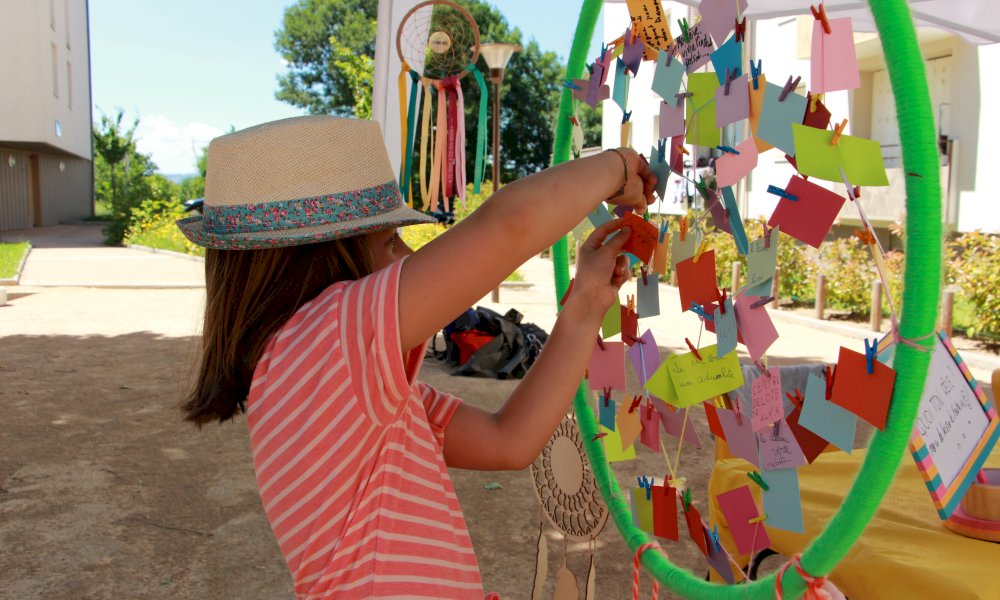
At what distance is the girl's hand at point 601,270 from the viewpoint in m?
1.35

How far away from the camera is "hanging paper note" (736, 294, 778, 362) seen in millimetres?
1139

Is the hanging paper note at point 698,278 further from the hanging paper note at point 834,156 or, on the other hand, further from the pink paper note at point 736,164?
the hanging paper note at point 834,156

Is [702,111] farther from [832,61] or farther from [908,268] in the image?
[908,268]

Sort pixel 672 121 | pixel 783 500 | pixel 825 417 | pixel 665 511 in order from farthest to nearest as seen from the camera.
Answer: pixel 665 511, pixel 672 121, pixel 783 500, pixel 825 417

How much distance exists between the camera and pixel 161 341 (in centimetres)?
730

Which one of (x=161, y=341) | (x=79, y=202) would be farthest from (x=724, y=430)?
(x=79, y=202)

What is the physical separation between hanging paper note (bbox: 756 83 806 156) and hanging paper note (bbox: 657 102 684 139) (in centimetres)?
26

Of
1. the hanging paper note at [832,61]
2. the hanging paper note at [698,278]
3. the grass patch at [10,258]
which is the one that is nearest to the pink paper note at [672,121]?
the hanging paper note at [698,278]

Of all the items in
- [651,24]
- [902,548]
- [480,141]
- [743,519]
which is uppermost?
[480,141]

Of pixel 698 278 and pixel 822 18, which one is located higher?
pixel 822 18

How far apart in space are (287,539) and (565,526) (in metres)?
0.73

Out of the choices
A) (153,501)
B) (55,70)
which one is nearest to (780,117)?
(153,501)

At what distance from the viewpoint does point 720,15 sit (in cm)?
119

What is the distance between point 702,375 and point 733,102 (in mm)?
412
